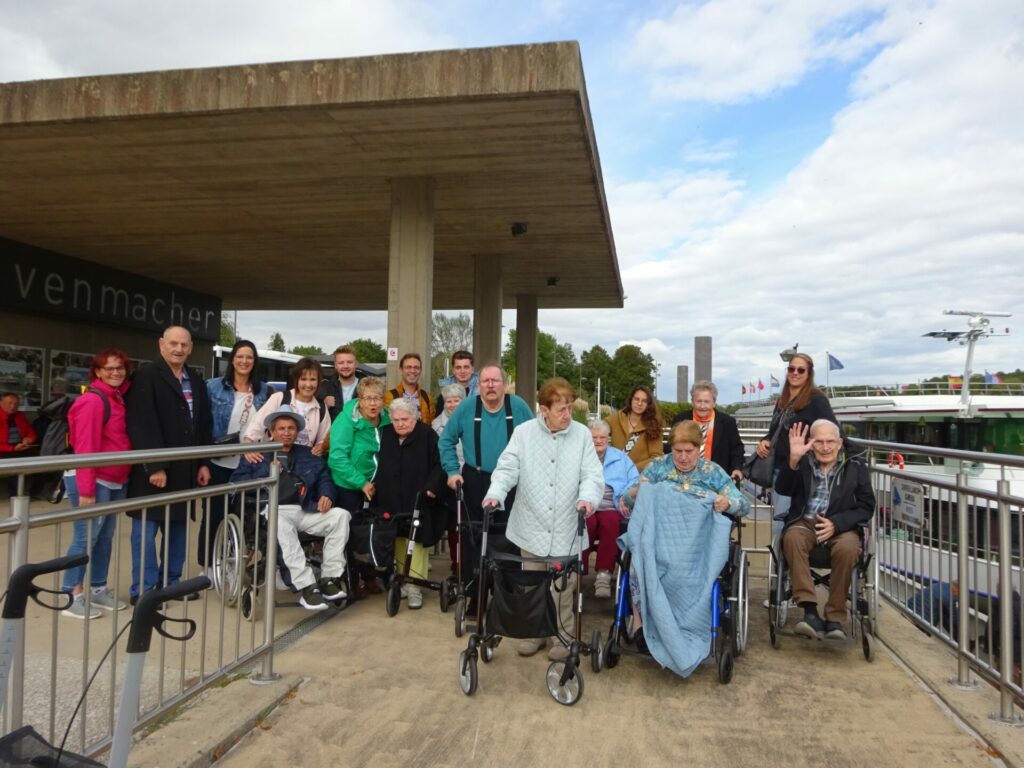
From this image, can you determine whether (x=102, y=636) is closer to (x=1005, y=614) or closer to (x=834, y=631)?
(x=834, y=631)

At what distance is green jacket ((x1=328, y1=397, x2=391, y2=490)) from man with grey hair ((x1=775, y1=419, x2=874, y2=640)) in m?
2.81

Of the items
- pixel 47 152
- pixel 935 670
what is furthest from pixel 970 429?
pixel 47 152

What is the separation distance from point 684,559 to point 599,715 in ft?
3.30

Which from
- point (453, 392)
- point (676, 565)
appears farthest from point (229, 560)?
point (676, 565)

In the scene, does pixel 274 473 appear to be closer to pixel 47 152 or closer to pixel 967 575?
pixel 967 575

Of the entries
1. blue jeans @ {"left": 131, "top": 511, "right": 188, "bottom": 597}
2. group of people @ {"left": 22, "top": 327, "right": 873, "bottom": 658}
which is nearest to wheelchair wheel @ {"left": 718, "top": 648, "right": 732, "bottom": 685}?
group of people @ {"left": 22, "top": 327, "right": 873, "bottom": 658}

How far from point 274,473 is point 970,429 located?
513 inches

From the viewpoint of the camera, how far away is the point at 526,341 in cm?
1892

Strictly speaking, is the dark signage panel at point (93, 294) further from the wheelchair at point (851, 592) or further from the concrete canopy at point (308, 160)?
the wheelchair at point (851, 592)

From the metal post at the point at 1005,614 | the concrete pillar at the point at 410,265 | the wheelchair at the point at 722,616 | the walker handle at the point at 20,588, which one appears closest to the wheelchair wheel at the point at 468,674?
the wheelchair at the point at 722,616

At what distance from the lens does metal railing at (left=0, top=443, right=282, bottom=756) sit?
7.63 feet

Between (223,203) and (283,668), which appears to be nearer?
(283,668)

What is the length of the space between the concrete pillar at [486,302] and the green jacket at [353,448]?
9040 millimetres

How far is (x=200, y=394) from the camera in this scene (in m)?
5.25
